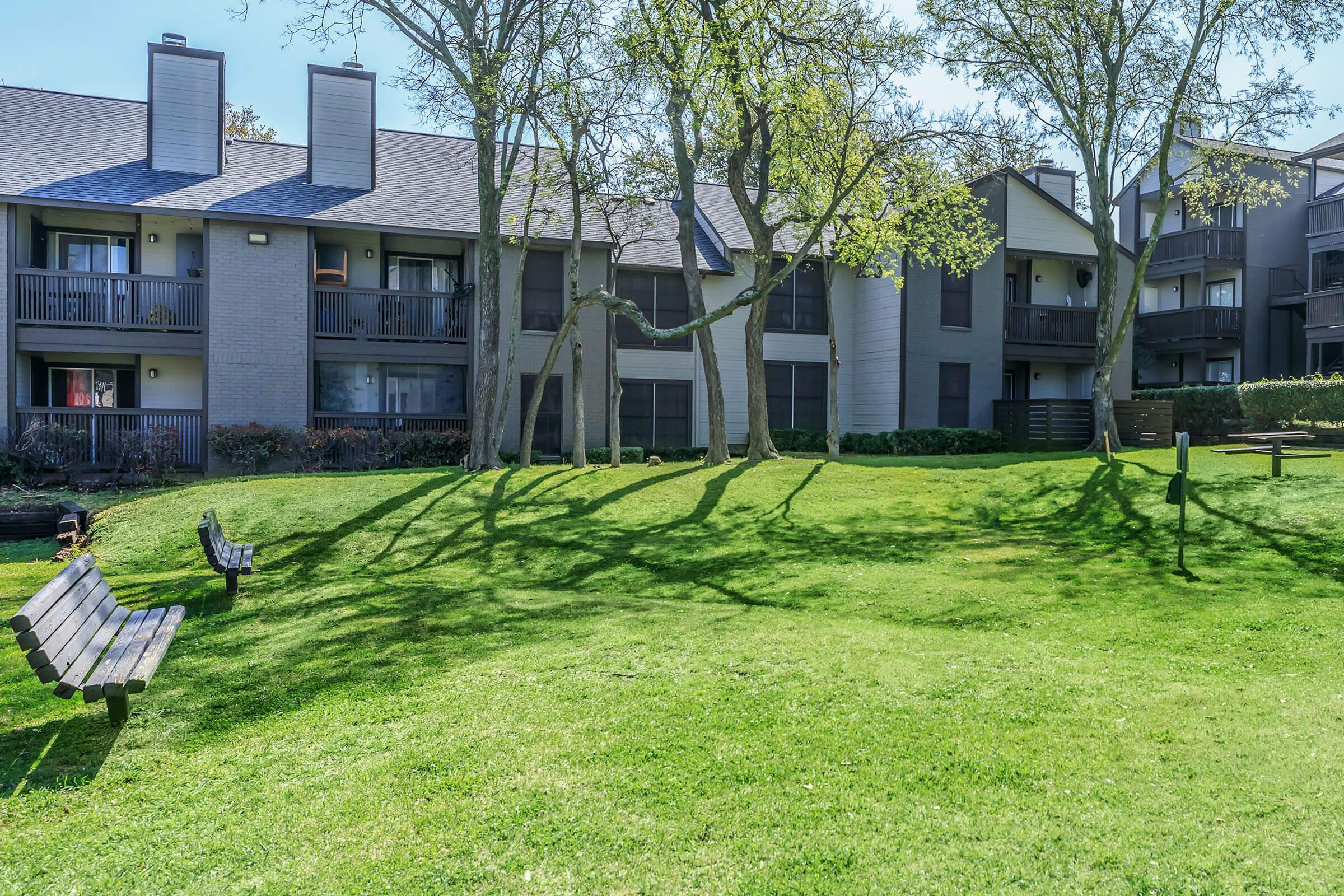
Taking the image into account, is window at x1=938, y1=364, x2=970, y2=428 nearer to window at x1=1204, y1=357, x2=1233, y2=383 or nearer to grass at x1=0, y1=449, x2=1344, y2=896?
window at x1=1204, y1=357, x2=1233, y2=383

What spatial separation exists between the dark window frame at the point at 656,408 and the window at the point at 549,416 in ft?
6.52

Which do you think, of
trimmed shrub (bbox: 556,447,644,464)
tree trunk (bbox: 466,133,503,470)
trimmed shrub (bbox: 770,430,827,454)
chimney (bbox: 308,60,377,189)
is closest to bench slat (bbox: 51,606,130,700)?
tree trunk (bbox: 466,133,503,470)

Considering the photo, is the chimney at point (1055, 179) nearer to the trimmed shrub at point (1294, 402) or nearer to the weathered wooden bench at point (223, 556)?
the trimmed shrub at point (1294, 402)

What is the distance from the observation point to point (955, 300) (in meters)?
25.6

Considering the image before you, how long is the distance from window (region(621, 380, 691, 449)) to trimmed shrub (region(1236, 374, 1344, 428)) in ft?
46.7

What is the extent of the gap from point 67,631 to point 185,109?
66.1ft

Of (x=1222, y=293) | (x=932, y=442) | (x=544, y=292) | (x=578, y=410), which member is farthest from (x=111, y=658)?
(x=1222, y=293)

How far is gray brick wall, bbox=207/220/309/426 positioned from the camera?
784 inches

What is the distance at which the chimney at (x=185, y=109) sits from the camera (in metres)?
21.2

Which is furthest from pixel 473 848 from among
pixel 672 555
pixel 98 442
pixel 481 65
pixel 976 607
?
pixel 98 442

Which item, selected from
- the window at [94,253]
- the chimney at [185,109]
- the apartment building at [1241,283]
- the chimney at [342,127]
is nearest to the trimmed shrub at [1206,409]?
the apartment building at [1241,283]

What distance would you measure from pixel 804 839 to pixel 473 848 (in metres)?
1.42

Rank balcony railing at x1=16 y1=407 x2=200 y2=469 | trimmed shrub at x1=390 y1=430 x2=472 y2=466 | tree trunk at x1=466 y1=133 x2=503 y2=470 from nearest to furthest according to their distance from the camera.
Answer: tree trunk at x1=466 y1=133 x2=503 y2=470 → balcony railing at x1=16 y1=407 x2=200 y2=469 → trimmed shrub at x1=390 y1=430 x2=472 y2=466

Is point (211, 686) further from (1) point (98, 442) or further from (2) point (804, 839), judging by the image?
(1) point (98, 442)
